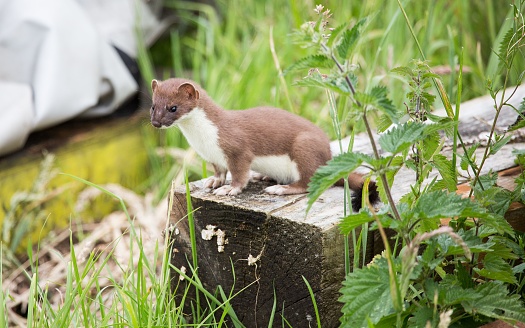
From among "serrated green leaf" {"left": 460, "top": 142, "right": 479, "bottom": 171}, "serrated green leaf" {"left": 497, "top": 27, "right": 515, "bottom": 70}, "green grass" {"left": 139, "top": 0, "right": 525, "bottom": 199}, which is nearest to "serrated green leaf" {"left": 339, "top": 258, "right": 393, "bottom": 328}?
"serrated green leaf" {"left": 460, "top": 142, "right": 479, "bottom": 171}

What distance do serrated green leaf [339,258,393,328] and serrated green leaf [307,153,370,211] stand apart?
26 cm

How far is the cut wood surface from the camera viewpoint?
220cm

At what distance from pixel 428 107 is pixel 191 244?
3.07 feet

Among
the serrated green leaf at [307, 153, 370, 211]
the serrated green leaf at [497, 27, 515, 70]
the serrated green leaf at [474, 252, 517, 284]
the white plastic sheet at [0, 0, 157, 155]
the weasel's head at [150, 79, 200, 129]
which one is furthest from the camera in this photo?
the white plastic sheet at [0, 0, 157, 155]

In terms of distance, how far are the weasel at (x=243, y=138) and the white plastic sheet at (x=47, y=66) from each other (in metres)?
1.71

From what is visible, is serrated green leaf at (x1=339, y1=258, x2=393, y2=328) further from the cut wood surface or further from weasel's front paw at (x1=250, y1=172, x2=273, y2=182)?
weasel's front paw at (x1=250, y1=172, x2=273, y2=182)

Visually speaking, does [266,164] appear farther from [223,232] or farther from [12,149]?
[12,149]

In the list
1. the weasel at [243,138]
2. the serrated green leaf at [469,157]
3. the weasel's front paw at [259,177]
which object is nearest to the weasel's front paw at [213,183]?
the weasel at [243,138]

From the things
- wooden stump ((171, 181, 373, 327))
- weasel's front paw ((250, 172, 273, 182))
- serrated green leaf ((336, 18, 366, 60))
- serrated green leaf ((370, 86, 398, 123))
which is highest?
serrated green leaf ((336, 18, 366, 60))

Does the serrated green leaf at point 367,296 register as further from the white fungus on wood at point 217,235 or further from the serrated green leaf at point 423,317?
the white fungus on wood at point 217,235

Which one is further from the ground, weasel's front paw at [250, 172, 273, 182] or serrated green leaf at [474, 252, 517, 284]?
weasel's front paw at [250, 172, 273, 182]

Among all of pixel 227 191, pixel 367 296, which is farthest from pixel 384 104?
pixel 227 191

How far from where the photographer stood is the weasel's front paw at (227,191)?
96.5 inches

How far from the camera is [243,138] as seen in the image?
99.3 inches
